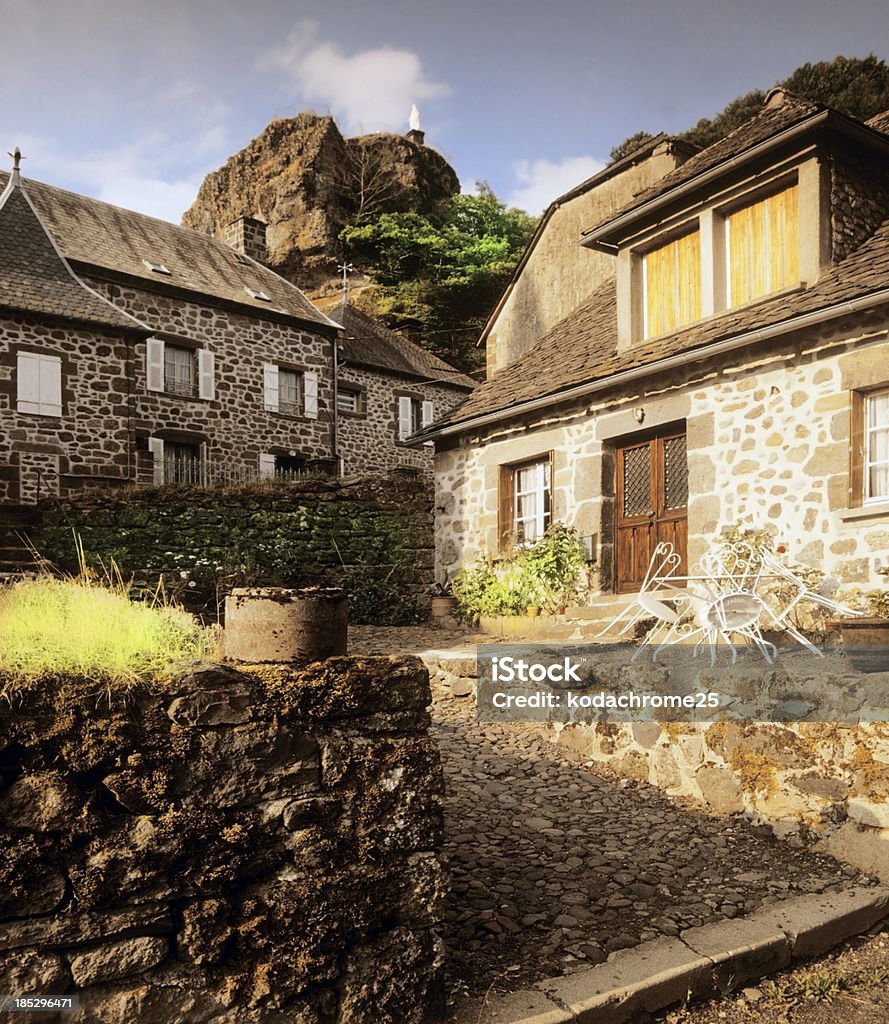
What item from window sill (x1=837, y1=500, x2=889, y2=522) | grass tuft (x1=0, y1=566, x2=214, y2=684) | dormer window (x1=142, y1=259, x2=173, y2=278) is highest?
dormer window (x1=142, y1=259, x2=173, y2=278)

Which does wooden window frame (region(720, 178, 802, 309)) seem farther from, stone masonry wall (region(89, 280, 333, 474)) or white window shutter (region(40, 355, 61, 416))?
stone masonry wall (region(89, 280, 333, 474))

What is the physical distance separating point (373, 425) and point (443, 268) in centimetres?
911

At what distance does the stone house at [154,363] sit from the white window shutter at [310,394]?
0.04 meters

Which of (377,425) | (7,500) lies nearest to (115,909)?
(7,500)

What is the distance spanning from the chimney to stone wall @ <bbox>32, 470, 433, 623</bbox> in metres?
12.7

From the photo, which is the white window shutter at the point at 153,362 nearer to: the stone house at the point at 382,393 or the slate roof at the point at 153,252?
the slate roof at the point at 153,252

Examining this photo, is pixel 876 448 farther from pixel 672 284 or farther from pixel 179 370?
pixel 179 370

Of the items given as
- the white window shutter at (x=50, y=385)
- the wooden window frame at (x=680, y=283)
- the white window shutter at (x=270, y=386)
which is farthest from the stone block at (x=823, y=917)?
the white window shutter at (x=270, y=386)

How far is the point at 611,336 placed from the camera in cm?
1088

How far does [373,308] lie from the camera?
3073 centimetres

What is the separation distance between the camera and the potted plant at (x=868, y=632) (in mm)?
5208

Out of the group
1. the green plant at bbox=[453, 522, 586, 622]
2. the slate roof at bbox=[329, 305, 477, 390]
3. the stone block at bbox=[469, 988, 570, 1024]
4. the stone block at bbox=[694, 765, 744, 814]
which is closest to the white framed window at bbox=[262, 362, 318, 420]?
the slate roof at bbox=[329, 305, 477, 390]

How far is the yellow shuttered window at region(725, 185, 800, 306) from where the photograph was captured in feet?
28.4

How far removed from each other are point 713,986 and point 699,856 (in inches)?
42.3
